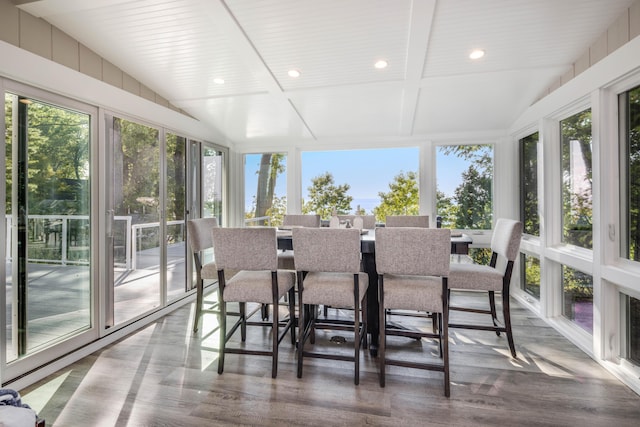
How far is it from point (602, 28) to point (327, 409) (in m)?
3.20

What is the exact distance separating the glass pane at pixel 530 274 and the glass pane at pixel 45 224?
4.46 metres

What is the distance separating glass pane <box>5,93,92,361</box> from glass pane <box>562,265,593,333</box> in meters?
4.23

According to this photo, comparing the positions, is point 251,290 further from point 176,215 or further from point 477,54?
point 477,54

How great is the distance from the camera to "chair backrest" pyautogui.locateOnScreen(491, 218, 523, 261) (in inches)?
96.8

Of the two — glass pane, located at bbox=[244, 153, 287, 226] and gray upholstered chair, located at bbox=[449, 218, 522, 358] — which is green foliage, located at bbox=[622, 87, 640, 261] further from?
glass pane, located at bbox=[244, 153, 287, 226]

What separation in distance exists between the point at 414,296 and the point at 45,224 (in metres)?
2.73

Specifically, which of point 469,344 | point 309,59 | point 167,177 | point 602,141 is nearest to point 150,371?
point 167,177

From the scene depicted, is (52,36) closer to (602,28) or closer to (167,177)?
(167,177)

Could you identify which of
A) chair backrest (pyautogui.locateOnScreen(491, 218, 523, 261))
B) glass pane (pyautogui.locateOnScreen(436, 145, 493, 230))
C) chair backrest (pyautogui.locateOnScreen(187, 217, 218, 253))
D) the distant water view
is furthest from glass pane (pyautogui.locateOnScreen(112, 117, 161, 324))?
glass pane (pyautogui.locateOnScreen(436, 145, 493, 230))

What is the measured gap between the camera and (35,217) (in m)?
2.26

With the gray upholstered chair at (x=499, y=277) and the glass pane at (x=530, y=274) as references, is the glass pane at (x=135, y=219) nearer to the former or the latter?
the gray upholstered chair at (x=499, y=277)

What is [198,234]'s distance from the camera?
3.08 meters

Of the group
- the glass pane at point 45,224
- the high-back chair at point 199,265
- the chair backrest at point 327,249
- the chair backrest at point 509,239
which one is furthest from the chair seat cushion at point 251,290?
the chair backrest at point 509,239

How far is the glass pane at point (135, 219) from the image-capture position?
2.94 m
